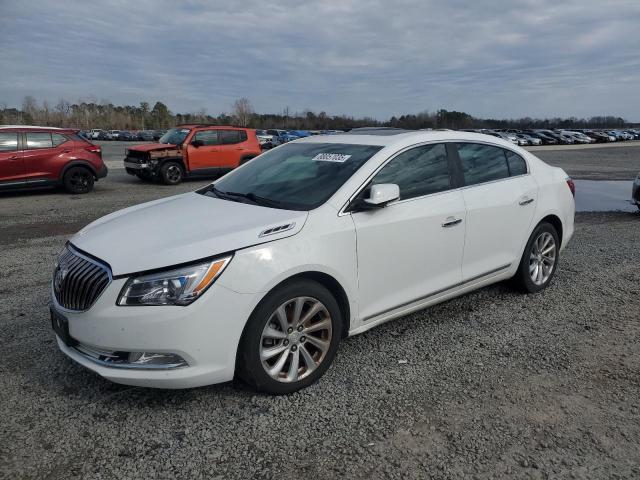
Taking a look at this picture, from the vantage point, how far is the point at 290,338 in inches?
125

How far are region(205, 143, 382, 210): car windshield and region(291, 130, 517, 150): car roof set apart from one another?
92mm

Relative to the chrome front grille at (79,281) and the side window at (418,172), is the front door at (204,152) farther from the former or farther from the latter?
the chrome front grille at (79,281)

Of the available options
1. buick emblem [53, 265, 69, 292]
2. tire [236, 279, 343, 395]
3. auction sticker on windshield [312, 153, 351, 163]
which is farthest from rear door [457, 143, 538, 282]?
buick emblem [53, 265, 69, 292]

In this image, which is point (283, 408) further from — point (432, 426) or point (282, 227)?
point (282, 227)

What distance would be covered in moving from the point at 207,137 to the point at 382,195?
42.9 ft

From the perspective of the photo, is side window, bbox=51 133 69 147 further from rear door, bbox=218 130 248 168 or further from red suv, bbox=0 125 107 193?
rear door, bbox=218 130 248 168

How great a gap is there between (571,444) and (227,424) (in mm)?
1868

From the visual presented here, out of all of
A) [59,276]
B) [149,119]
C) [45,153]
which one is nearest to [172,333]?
[59,276]

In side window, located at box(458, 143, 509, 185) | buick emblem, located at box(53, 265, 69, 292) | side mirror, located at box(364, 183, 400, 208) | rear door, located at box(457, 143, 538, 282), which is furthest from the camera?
side window, located at box(458, 143, 509, 185)

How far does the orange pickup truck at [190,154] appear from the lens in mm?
15000

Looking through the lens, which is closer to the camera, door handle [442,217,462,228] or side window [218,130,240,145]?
door handle [442,217,462,228]

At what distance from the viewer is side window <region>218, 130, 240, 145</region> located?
15.9 m

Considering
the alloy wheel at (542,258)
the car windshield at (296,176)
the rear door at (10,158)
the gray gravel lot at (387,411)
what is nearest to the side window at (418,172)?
the car windshield at (296,176)

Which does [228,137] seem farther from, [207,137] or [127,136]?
[127,136]
